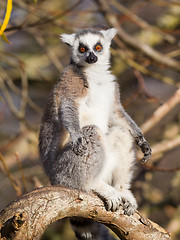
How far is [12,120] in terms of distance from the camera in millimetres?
7305

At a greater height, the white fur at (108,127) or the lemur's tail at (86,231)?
the white fur at (108,127)

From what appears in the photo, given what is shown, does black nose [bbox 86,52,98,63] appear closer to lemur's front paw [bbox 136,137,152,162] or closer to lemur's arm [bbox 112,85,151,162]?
lemur's arm [bbox 112,85,151,162]

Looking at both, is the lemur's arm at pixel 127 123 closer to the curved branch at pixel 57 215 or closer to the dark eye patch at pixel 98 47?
the dark eye patch at pixel 98 47

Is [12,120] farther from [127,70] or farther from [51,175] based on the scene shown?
[51,175]

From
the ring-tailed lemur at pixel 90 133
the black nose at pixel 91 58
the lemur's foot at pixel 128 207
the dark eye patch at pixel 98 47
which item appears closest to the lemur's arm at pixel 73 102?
the ring-tailed lemur at pixel 90 133

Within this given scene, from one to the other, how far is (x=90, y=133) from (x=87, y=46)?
86cm

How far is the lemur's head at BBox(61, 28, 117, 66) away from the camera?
306 centimetres

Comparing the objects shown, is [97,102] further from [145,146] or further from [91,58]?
[145,146]

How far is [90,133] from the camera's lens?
8.64ft

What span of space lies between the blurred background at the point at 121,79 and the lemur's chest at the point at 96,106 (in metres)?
1.13

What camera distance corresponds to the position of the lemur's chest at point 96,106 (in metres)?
2.81

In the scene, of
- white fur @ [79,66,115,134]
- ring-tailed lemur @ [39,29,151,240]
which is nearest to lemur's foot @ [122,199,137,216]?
ring-tailed lemur @ [39,29,151,240]

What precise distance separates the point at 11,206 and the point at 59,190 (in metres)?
0.31

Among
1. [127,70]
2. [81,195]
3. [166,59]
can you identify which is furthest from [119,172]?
[127,70]
